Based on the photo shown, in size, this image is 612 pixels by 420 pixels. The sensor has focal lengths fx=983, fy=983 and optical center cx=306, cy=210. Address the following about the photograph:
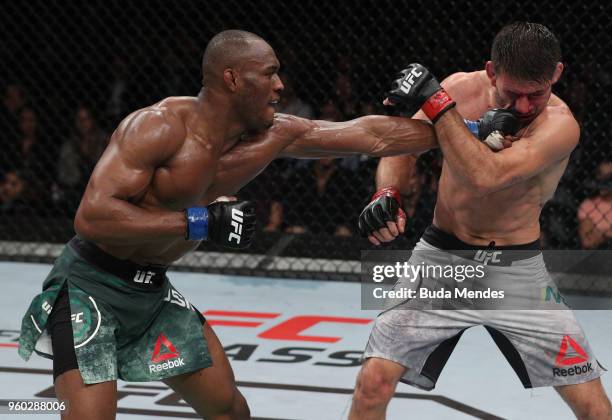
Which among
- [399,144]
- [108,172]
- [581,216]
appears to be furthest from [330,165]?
[108,172]

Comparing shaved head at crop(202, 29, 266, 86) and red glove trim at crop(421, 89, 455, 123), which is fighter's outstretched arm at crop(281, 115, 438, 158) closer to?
red glove trim at crop(421, 89, 455, 123)

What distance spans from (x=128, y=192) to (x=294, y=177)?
3.15m

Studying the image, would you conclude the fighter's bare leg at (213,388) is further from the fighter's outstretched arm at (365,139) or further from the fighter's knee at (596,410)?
the fighter's knee at (596,410)

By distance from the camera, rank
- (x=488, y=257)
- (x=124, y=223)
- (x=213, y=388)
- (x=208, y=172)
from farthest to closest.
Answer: (x=488, y=257)
(x=213, y=388)
(x=208, y=172)
(x=124, y=223)

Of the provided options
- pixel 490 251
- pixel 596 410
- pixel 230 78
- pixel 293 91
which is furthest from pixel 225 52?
pixel 293 91

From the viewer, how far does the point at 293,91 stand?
5.18 m

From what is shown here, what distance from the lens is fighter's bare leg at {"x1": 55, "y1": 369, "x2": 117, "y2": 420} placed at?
6.88 feet

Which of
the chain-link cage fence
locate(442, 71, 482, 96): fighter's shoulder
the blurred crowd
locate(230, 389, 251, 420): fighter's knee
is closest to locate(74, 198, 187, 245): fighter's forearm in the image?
locate(230, 389, 251, 420): fighter's knee

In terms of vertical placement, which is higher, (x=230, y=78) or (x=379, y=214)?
(x=230, y=78)

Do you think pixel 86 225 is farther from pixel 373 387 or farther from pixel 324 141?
pixel 373 387

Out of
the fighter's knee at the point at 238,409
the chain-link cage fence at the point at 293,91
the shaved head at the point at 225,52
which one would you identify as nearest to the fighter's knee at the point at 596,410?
the fighter's knee at the point at 238,409

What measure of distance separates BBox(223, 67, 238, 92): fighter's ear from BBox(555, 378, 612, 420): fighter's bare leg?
106 cm

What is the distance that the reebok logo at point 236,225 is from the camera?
211cm

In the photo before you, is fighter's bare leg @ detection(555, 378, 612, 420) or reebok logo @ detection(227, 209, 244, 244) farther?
fighter's bare leg @ detection(555, 378, 612, 420)
